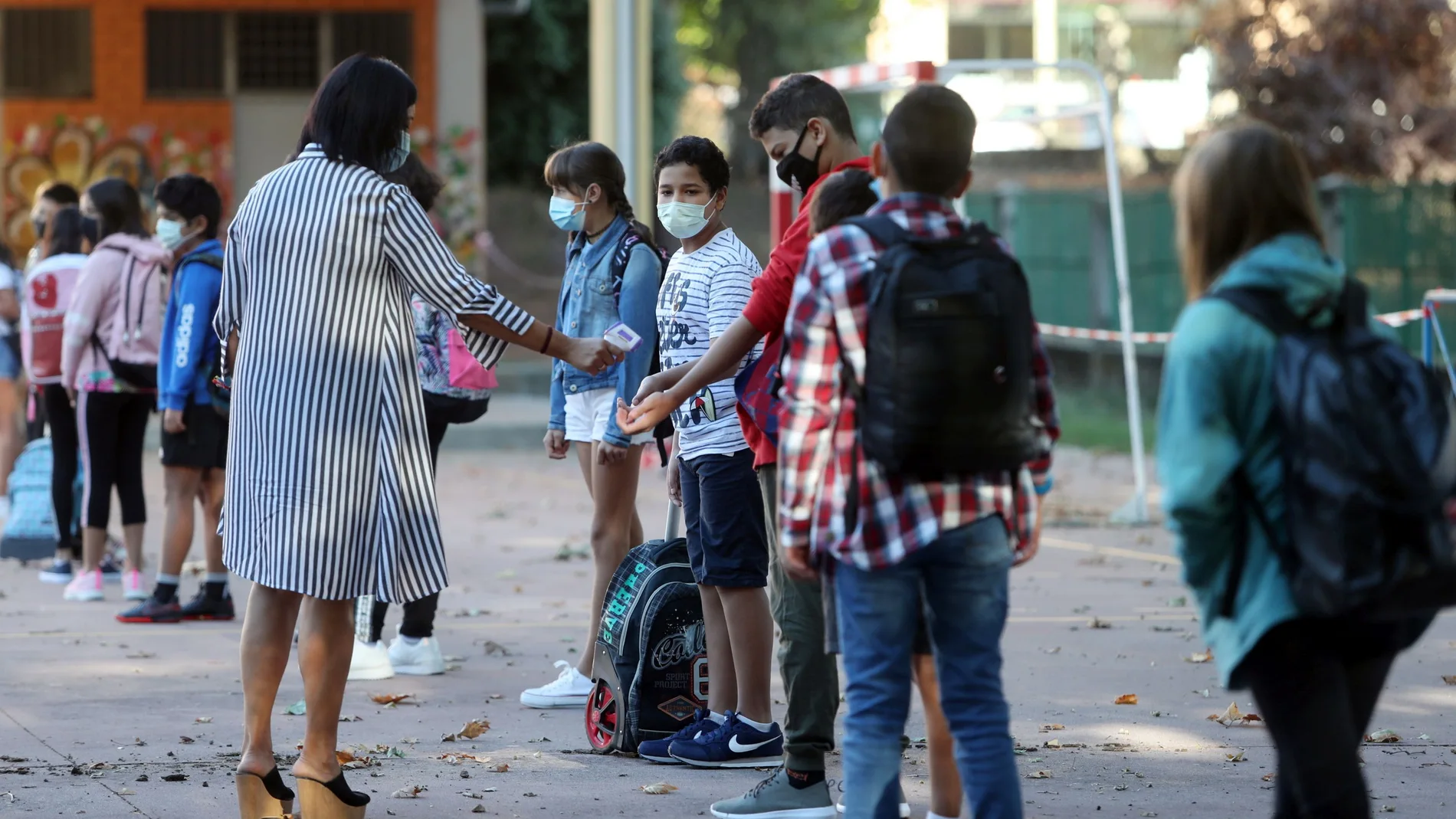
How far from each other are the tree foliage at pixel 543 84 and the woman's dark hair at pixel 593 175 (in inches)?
940

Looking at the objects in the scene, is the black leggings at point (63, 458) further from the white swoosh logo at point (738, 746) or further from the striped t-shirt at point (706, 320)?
the white swoosh logo at point (738, 746)

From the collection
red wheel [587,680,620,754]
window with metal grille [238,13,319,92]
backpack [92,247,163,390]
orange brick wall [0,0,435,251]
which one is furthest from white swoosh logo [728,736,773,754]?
window with metal grille [238,13,319,92]

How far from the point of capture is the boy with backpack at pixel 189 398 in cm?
777

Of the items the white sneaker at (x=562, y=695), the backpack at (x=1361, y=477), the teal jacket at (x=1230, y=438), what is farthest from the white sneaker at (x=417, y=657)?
the backpack at (x=1361, y=477)

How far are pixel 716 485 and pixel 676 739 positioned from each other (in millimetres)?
803

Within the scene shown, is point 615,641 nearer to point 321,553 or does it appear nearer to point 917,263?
point 321,553

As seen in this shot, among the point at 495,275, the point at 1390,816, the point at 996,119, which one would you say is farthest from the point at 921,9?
the point at 1390,816

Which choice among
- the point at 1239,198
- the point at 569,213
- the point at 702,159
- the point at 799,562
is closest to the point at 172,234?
the point at 569,213

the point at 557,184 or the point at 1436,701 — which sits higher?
the point at 557,184

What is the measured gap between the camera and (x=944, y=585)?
12.4 ft

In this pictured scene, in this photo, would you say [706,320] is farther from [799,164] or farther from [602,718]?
[602,718]


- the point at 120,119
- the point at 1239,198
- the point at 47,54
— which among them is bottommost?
the point at 1239,198

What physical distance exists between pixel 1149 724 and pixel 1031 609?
8.33 ft

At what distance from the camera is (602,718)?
5727mm
